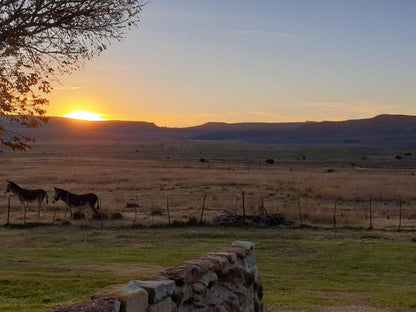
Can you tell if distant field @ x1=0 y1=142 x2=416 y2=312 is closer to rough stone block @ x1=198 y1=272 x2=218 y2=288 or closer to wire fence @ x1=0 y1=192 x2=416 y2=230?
wire fence @ x1=0 y1=192 x2=416 y2=230

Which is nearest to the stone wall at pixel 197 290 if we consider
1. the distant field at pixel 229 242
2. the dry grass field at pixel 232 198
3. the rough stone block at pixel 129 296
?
the rough stone block at pixel 129 296

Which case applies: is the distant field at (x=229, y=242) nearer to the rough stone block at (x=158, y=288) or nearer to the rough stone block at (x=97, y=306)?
the rough stone block at (x=158, y=288)

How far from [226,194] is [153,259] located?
2446 cm

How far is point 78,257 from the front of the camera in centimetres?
1958

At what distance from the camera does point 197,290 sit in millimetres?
7102

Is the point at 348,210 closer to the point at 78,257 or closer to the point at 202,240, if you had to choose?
the point at 202,240

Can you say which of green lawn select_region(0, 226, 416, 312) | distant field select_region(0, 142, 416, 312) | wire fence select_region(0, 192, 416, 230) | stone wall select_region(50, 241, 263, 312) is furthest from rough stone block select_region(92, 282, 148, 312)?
wire fence select_region(0, 192, 416, 230)

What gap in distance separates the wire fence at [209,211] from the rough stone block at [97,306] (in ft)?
69.5

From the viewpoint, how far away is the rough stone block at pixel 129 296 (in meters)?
5.45

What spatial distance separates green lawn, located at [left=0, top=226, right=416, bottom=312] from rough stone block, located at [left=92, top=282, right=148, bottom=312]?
5912 millimetres

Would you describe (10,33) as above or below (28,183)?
above

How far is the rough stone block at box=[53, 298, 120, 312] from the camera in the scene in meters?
5.11

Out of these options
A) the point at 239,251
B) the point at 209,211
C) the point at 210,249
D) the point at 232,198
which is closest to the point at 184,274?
the point at 239,251

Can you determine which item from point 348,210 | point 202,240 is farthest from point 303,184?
point 202,240
